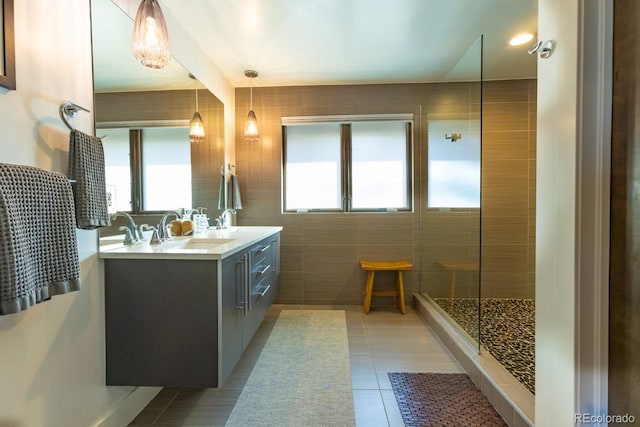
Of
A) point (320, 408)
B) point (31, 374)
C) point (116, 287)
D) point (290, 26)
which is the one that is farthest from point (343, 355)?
point (290, 26)

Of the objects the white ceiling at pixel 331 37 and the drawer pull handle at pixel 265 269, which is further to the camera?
the drawer pull handle at pixel 265 269

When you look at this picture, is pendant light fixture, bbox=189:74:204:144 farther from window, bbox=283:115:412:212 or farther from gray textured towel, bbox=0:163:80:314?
gray textured towel, bbox=0:163:80:314

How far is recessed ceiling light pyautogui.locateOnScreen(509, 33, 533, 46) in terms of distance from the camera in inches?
92.2

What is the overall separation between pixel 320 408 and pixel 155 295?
3.48 feet

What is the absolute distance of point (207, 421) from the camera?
4.98 feet

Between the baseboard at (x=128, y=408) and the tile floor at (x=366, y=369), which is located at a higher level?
the baseboard at (x=128, y=408)

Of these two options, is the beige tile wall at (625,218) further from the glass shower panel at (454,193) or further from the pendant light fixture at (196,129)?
the pendant light fixture at (196,129)

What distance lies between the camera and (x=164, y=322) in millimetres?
1413

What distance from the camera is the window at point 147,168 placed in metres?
1.52

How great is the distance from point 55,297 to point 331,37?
238 cm

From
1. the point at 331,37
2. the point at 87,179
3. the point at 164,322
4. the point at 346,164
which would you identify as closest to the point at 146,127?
the point at 87,179

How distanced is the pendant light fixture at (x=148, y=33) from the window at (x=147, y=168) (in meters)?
0.44

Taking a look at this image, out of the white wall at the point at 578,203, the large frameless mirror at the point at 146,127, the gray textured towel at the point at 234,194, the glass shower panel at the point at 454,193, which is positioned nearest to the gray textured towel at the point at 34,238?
the large frameless mirror at the point at 146,127

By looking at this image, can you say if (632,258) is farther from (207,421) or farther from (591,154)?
(207,421)
